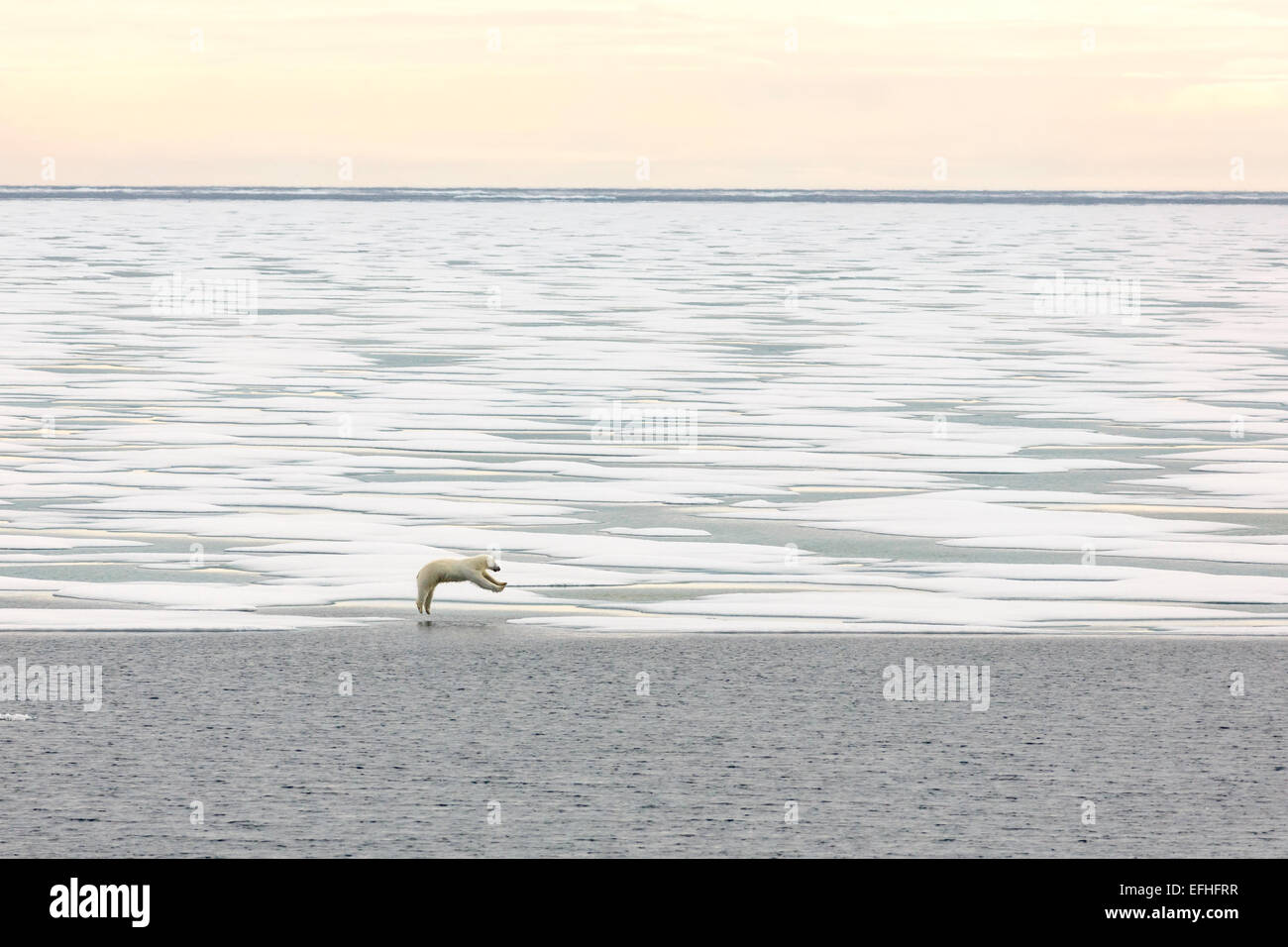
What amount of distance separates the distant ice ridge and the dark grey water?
67cm

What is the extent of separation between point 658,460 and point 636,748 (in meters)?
8.01

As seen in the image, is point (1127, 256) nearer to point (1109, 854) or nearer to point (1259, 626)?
point (1259, 626)

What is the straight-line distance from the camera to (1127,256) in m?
52.9

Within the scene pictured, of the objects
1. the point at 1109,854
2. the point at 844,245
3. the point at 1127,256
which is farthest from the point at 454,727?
the point at 844,245

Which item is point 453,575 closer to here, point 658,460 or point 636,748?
point 636,748

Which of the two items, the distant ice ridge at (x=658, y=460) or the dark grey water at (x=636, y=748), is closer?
the dark grey water at (x=636, y=748)

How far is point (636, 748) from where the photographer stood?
6.59m

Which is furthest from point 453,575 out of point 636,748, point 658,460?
point 658,460

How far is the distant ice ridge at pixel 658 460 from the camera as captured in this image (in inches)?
378

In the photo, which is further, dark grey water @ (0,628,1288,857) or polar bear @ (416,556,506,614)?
polar bear @ (416,556,506,614)

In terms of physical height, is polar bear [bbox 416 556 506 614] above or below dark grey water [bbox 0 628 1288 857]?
above

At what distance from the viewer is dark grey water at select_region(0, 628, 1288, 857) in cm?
560

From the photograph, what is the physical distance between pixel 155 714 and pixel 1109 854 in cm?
360

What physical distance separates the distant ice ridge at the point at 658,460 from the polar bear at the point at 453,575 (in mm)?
239
